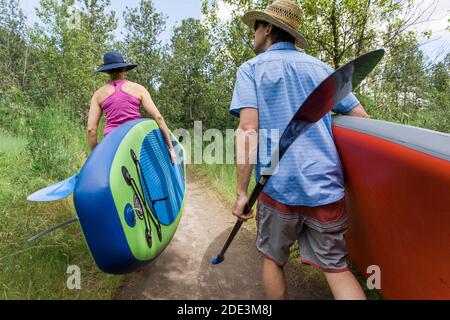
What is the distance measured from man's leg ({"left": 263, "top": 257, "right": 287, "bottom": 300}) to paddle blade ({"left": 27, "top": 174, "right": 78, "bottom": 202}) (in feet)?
4.27

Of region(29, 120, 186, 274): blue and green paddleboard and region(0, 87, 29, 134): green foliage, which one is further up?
region(0, 87, 29, 134): green foliage

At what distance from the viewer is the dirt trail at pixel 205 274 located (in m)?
2.42

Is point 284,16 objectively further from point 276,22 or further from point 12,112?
point 12,112

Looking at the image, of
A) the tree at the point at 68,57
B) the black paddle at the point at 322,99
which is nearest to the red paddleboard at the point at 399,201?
the black paddle at the point at 322,99

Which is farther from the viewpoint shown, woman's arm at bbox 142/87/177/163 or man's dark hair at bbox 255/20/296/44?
woman's arm at bbox 142/87/177/163

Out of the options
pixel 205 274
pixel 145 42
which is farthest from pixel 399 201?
pixel 145 42

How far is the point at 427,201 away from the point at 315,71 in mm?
813

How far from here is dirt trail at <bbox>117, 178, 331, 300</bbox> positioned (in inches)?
95.3

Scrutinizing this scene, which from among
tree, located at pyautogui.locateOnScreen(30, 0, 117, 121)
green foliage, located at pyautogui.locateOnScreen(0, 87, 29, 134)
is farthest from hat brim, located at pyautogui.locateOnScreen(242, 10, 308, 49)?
tree, located at pyautogui.locateOnScreen(30, 0, 117, 121)

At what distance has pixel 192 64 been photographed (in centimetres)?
2167

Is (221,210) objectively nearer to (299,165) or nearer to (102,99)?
(102,99)

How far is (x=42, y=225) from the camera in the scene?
2900 mm

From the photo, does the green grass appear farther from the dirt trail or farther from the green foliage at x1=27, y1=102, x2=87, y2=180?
the dirt trail
